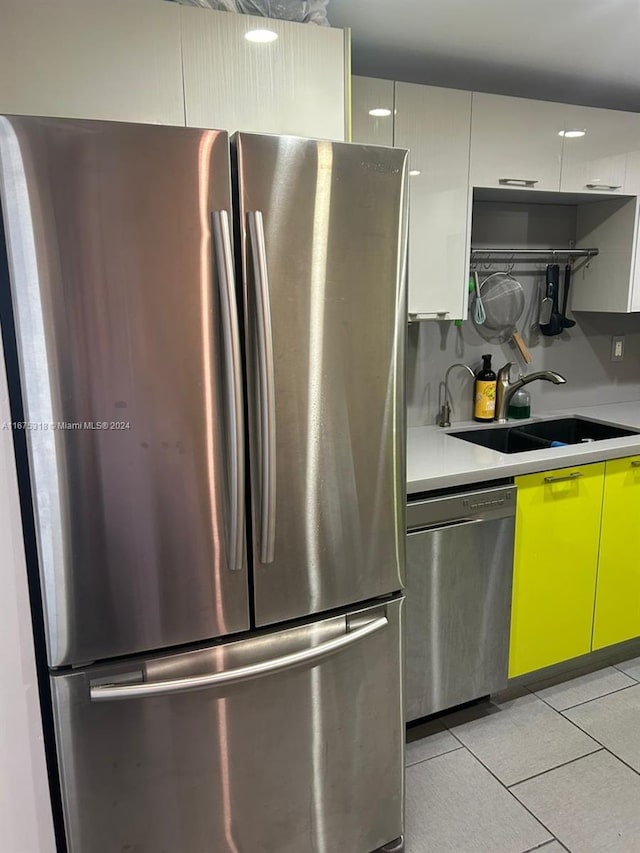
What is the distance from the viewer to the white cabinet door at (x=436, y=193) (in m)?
2.14

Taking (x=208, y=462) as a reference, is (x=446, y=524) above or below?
below

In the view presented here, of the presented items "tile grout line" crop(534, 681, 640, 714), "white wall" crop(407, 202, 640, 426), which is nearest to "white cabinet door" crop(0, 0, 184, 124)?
"white wall" crop(407, 202, 640, 426)

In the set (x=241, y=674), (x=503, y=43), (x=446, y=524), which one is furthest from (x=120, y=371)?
(x=503, y=43)

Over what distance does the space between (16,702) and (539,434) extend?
233cm

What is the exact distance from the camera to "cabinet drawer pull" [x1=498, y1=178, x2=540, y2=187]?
2305mm

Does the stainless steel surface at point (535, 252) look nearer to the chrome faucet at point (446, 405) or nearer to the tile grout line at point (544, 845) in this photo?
the chrome faucet at point (446, 405)

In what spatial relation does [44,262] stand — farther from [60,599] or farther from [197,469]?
[60,599]

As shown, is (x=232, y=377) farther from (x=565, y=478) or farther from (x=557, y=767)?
(x=557, y=767)

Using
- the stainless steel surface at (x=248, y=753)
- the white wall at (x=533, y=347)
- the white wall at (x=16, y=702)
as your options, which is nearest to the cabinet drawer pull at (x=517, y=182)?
the white wall at (x=533, y=347)

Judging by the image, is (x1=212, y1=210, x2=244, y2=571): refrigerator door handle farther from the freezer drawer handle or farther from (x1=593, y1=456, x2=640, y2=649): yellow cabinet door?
(x1=593, y1=456, x2=640, y2=649): yellow cabinet door

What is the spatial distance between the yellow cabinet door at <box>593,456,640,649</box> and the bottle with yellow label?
1.95 feet

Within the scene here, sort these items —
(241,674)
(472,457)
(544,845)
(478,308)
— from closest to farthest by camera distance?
(241,674), (544,845), (472,457), (478,308)

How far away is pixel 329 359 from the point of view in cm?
138

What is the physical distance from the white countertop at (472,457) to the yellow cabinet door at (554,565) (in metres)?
0.05
